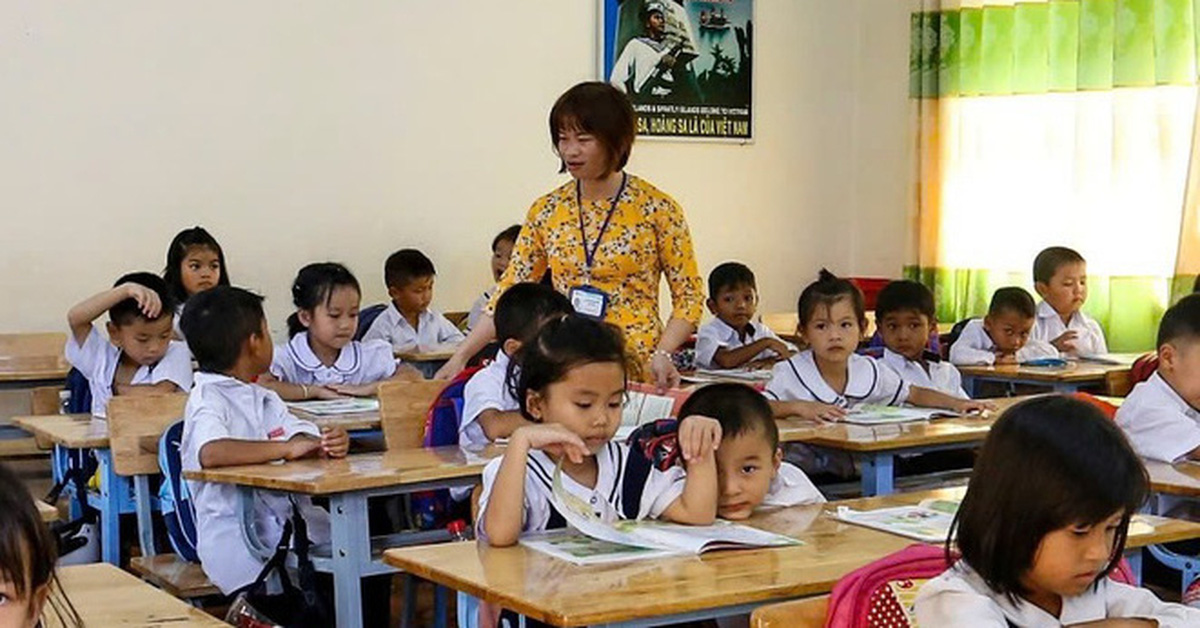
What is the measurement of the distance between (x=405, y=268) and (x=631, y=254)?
2783 millimetres

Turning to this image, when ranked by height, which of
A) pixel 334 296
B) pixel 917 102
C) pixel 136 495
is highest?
pixel 917 102

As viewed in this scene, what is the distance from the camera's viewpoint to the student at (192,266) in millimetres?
6176

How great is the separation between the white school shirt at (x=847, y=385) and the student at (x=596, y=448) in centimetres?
174

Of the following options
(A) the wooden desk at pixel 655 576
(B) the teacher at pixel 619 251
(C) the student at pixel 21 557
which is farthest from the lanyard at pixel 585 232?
(C) the student at pixel 21 557

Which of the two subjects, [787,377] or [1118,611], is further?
[787,377]

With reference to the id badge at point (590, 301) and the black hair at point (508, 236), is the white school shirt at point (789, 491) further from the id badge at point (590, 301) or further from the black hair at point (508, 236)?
the black hair at point (508, 236)

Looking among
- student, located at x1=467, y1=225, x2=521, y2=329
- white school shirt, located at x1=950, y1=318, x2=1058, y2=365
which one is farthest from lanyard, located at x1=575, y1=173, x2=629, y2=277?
student, located at x1=467, y1=225, x2=521, y2=329

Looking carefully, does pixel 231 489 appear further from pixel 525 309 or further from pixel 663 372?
pixel 663 372

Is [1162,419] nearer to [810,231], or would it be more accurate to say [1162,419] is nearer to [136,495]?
[136,495]

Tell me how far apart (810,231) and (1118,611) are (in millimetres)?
6502

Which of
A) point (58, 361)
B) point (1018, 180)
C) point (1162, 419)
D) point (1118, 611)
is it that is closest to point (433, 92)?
point (58, 361)

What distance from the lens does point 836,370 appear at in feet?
15.5

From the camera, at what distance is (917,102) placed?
8188mm

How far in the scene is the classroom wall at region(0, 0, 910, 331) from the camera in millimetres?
6398
